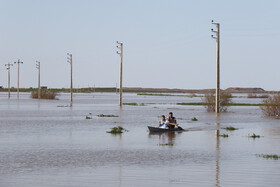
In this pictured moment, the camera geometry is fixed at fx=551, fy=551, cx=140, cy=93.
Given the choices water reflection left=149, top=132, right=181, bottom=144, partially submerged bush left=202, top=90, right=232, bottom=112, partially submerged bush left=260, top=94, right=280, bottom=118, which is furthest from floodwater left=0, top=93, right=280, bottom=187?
partially submerged bush left=202, top=90, right=232, bottom=112

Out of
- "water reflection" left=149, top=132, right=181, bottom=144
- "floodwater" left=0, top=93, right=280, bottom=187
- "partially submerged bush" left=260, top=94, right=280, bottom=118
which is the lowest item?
"water reflection" left=149, top=132, right=181, bottom=144

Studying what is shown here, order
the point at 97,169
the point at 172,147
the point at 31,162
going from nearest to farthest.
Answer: the point at 97,169, the point at 31,162, the point at 172,147

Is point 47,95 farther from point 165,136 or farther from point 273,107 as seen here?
point 165,136

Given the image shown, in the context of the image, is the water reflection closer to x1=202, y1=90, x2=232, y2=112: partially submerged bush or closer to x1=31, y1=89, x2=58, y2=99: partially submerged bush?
x1=202, y1=90, x2=232, y2=112: partially submerged bush

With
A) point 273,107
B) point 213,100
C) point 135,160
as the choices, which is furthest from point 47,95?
point 135,160

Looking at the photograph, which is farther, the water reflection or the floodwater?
the water reflection

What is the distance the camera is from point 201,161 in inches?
666

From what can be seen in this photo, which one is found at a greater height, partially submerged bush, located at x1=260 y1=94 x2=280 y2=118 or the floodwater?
partially submerged bush, located at x1=260 y1=94 x2=280 y2=118

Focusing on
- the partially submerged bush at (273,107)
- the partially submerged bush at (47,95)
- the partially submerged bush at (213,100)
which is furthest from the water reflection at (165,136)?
the partially submerged bush at (47,95)

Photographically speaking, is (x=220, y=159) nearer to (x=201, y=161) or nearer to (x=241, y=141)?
(x=201, y=161)

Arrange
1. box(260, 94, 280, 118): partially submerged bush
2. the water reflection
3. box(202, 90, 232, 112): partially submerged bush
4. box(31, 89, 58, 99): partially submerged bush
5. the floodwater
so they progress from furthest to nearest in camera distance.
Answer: box(31, 89, 58, 99): partially submerged bush, box(202, 90, 232, 112): partially submerged bush, box(260, 94, 280, 118): partially submerged bush, the water reflection, the floodwater

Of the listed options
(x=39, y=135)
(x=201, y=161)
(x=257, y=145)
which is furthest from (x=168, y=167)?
(x=39, y=135)

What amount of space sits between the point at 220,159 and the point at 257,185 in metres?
5.13

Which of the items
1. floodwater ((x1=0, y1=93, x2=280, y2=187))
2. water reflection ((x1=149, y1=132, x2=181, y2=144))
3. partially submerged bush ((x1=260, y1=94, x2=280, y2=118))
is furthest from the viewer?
partially submerged bush ((x1=260, y1=94, x2=280, y2=118))
